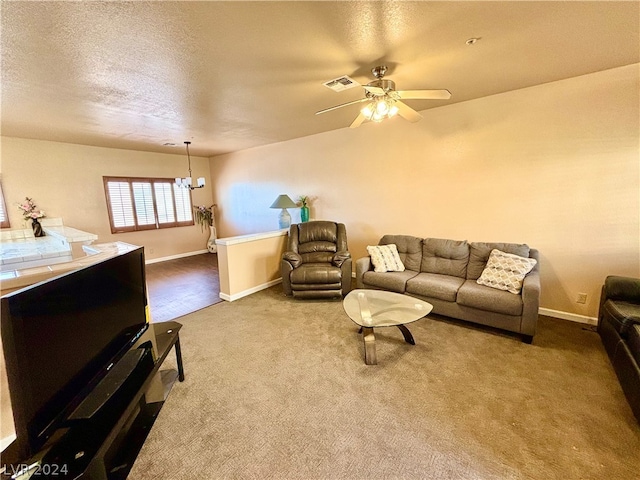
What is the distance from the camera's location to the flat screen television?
939mm

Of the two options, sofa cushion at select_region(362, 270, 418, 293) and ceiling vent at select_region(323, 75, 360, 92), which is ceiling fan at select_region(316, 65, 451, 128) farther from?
sofa cushion at select_region(362, 270, 418, 293)

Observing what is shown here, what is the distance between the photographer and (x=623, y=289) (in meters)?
2.39

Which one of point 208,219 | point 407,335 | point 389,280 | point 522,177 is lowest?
point 407,335

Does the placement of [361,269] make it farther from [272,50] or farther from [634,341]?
[272,50]

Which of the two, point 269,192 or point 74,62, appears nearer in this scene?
point 74,62

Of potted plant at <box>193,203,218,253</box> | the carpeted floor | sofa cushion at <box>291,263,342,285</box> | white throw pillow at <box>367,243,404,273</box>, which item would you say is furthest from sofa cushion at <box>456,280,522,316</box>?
potted plant at <box>193,203,218,253</box>

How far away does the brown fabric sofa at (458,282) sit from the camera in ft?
8.55

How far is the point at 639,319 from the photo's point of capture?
2.02 m

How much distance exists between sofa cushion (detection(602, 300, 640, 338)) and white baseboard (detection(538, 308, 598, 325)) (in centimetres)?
61

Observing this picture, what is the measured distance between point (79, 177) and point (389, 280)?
6.00m

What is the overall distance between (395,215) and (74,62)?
3.87 m

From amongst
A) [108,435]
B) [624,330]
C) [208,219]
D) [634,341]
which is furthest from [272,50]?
[208,219]

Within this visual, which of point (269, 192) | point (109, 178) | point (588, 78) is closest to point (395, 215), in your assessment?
point (588, 78)

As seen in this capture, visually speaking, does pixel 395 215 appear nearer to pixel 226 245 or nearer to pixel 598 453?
pixel 226 245
